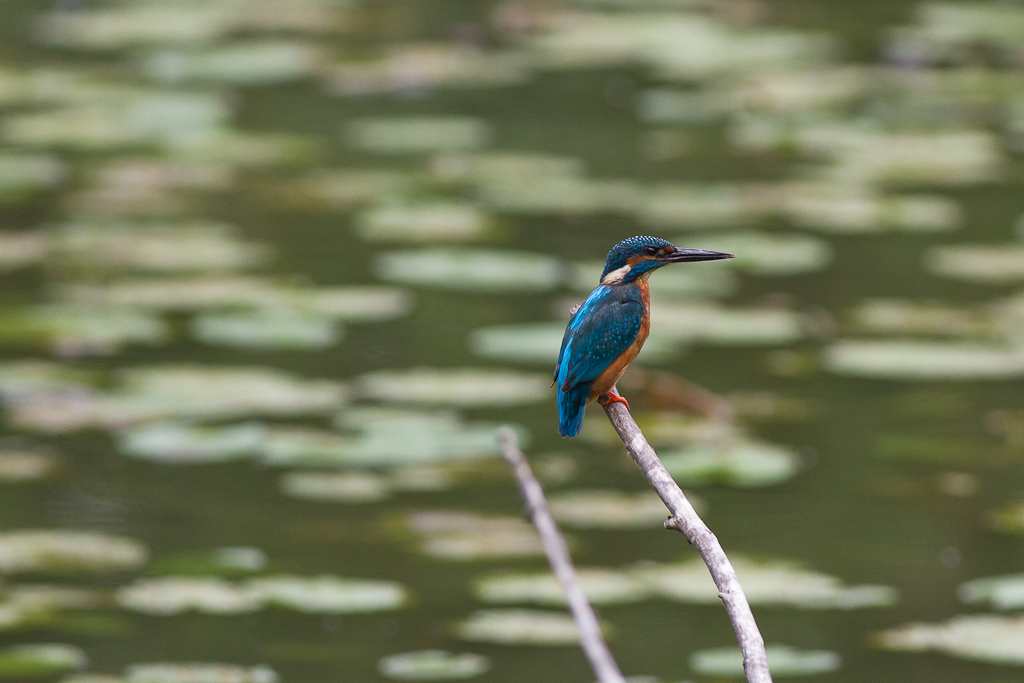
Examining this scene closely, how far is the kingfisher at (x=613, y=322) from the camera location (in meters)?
2.12

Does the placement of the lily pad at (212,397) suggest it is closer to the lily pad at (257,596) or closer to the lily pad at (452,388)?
the lily pad at (452,388)

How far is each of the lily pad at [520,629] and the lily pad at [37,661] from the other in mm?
944

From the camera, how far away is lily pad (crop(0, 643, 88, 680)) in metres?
3.61

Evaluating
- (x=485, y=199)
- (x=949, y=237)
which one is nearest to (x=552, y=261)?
(x=485, y=199)

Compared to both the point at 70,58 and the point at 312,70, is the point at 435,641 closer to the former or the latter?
the point at 312,70

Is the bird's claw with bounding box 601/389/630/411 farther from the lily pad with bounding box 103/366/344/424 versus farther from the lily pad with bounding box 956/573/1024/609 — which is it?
the lily pad with bounding box 103/366/344/424

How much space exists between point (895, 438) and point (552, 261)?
1926 millimetres

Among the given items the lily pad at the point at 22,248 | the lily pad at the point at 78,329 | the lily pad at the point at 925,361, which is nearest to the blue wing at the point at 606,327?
the lily pad at the point at 925,361

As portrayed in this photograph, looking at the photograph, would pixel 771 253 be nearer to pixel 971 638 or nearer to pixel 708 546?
pixel 971 638

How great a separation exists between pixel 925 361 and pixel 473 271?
5.88ft

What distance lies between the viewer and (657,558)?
170 inches

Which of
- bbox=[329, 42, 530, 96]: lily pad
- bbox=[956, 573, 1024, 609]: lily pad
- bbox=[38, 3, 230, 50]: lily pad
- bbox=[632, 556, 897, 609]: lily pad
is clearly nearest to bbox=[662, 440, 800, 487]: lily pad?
bbox=[632, 556, 897, 609]: lily pad

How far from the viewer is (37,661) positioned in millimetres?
3633

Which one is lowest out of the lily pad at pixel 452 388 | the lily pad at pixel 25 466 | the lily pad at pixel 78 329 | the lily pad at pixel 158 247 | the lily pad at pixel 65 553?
the lily pad at pixel 65 553
